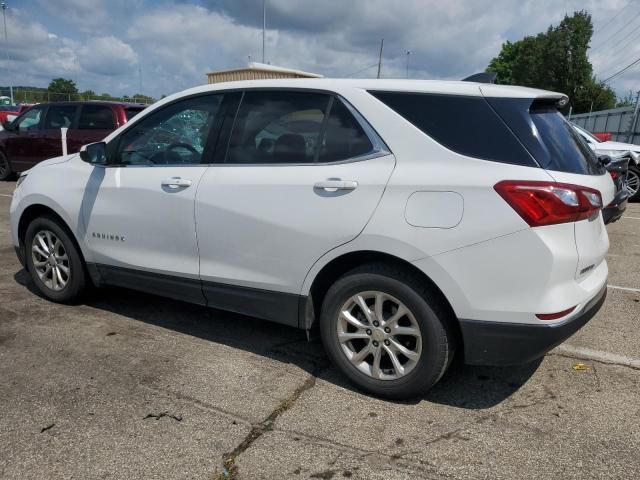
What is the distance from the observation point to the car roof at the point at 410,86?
287 cm

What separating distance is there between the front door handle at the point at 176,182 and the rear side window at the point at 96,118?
7438 millimetres

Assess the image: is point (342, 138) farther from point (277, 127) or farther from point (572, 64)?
point (572, 64)

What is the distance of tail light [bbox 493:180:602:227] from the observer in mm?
2570

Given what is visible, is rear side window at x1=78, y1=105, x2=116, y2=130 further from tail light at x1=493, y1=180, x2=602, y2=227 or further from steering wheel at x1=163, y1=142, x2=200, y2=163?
tail light at x1=493, y1=180, x2=602, y2=227

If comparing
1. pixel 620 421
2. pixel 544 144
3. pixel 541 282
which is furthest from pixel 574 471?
pixel 544 144

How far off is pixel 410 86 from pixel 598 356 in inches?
88.8

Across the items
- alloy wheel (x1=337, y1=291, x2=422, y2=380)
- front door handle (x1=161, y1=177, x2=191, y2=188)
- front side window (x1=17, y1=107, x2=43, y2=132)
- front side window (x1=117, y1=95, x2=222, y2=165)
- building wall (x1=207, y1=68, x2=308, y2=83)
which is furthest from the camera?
building wall (x1=207, y1=68, x2=308, y2=83)

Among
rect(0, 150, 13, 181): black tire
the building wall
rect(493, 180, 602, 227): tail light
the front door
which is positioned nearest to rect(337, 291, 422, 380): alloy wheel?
rect(493, 180, 602, 227): tail light

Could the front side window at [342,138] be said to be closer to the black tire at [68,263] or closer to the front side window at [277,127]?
the front side window at [277,127]

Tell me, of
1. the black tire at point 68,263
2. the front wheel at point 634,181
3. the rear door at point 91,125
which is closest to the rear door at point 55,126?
the rear door at point 91,125

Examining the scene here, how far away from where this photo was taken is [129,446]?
2613 mm

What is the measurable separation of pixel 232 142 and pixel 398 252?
138cm

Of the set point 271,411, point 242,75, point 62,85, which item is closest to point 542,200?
point 271,411

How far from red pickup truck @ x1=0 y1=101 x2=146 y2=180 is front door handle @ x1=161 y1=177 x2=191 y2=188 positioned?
7382mm
